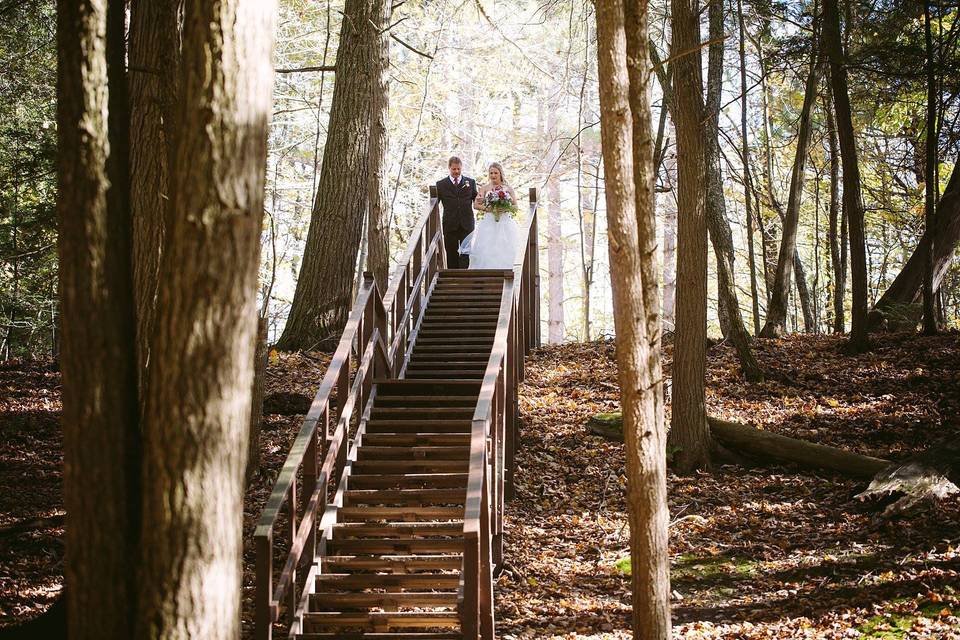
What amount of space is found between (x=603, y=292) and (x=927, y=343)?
64.1ft

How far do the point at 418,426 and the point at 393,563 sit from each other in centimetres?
165

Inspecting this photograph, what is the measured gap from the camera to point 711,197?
41.1 feet

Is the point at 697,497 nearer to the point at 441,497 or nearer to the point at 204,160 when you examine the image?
the point at 441,497

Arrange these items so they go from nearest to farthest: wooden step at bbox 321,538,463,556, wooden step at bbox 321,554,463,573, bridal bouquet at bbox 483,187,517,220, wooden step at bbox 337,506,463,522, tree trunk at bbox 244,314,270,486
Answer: wooden step at bbox 321,554,463,573, wooden step at bbox 321,538,463,556, wooden step at bbox 337,506,463,522, tree trunk at bbox 244,314,270,486, bridal bouquet at bbox 483,187,517,220

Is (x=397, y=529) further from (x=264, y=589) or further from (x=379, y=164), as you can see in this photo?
(x=379, y=164)

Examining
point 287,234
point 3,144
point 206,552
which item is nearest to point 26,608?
point 206,552

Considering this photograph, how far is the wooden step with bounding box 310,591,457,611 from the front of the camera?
6.40 metres

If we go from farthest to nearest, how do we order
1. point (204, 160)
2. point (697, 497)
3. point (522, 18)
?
point (522, 18) → point (697, 497) → point (204, 160)

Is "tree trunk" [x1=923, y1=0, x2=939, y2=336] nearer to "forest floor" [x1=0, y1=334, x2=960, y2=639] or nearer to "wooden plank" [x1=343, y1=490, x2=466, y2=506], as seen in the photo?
"forest floor" [x1=0, y1=334, x2=960, y2=639]

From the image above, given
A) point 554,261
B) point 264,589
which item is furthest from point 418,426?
point 554,261

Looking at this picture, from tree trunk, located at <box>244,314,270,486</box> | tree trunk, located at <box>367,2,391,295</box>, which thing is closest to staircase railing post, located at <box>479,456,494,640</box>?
tree trunk, located at <box>244,314,270,486</box>

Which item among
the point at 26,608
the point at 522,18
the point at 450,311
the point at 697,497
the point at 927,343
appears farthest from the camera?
the point at 522,18

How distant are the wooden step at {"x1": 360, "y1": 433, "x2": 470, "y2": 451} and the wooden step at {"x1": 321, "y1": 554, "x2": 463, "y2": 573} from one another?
1340 mm

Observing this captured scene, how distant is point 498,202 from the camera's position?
44.3 ft
